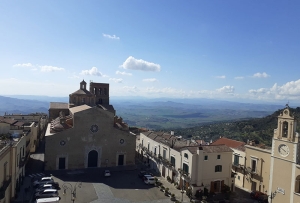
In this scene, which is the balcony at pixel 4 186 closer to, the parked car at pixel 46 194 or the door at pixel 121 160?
the parked car at pixel 46 194

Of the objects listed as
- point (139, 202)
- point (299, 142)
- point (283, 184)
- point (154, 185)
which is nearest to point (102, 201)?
point (139, 202)

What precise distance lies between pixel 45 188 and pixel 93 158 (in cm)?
1280

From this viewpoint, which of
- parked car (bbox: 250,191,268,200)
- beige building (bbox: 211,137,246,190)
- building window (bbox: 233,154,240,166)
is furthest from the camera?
building window (bbox: 233,154,240,166)

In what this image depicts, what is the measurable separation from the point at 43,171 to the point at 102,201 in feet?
49.9

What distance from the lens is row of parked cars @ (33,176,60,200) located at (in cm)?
2919

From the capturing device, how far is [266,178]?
112ft

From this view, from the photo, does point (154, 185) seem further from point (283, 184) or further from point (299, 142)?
point (299, 142)

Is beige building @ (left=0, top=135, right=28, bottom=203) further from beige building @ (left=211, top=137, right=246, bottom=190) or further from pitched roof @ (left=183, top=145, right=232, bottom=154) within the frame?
beige building @ (left=211, top=137, right=246, bottom=190)

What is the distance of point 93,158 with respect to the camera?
142 ft

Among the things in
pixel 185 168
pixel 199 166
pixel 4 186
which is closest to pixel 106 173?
pixel 185 168

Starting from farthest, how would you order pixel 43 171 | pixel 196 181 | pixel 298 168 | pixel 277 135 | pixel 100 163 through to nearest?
pixel 100 163, pixel 43 171, pixel 196 181, pixel 277 135, pixel 298 168

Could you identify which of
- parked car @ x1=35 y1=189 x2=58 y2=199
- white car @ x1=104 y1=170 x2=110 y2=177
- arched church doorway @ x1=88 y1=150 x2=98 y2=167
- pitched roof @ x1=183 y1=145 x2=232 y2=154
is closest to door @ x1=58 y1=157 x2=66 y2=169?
arched church doorway @ x1=88 y1=150 x2=98 y2=167

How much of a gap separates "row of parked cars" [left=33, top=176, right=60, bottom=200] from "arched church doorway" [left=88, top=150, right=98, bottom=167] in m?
8.91

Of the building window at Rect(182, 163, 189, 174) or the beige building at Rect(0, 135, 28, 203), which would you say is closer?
the beige building at Rect(0, 135, 28, 203)
